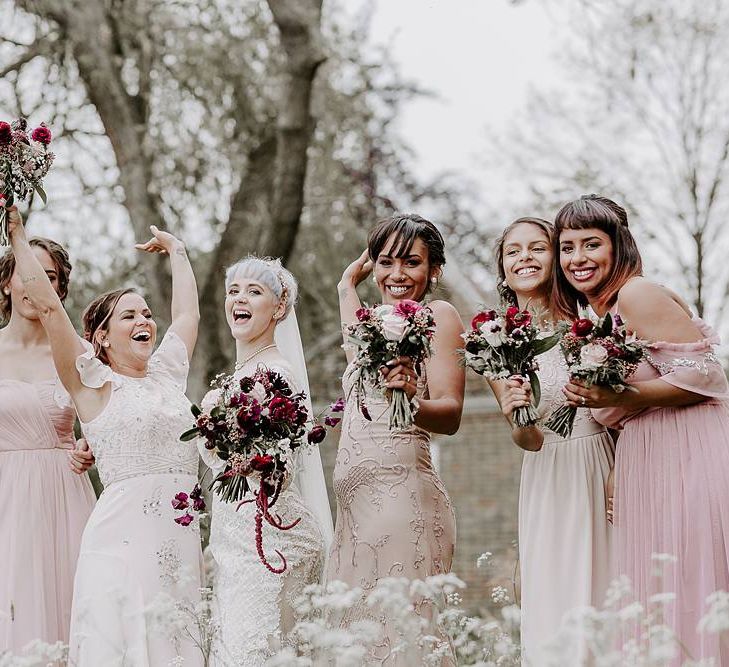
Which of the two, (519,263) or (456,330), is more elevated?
(519,263)

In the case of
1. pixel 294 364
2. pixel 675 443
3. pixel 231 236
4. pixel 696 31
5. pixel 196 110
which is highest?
pixel 696 31

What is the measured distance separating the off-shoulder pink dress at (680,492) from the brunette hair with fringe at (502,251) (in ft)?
2.77

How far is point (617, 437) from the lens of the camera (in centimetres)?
559

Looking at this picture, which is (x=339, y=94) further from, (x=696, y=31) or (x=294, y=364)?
(x=294, y=364)

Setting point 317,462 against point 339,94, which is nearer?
point 317,462

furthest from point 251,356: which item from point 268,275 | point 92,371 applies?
point 92,371

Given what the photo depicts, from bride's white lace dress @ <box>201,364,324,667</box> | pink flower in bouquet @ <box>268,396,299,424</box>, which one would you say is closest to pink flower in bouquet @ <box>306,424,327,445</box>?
pink flower in bouquet @ <box>268,396,299,424</box>

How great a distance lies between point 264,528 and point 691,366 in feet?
7.05

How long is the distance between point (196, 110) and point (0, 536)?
975cm


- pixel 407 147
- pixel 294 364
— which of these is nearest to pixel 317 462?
pixel 294 364

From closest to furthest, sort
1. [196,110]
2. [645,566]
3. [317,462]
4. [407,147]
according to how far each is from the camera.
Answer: [645,566] < [317,462] < [196,110] < [407,147]

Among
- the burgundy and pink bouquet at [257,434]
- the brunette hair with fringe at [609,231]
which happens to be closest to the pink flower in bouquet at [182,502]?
the burgundy and pink bouquet at [257,434]

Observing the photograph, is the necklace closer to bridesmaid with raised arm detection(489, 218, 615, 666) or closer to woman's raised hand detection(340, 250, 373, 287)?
woman's raised hand detection(340, 250, 373, 287)

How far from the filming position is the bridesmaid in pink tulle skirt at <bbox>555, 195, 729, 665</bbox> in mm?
4898
